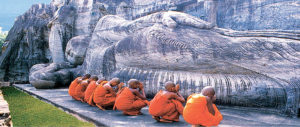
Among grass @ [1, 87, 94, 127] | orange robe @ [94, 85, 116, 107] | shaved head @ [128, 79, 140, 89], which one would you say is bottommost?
grass @ [1, 87, 94, 127]

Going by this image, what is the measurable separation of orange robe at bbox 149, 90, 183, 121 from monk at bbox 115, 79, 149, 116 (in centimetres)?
54

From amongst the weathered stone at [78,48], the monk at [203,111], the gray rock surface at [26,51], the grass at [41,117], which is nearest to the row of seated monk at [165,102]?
the monk at [203,111]

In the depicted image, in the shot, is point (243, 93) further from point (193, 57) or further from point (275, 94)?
point (193, 57)

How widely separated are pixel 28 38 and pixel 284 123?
40.1 feet

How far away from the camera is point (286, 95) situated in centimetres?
410

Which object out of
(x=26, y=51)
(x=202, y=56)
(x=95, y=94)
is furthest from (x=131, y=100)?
(x=26, y=51)

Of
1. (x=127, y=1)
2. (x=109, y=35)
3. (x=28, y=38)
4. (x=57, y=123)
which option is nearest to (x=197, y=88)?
(x=57, y=123)

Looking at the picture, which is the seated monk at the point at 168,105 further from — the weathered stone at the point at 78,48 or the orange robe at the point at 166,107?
the weathered stone at the point at 78,48

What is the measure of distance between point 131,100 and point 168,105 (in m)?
0.80

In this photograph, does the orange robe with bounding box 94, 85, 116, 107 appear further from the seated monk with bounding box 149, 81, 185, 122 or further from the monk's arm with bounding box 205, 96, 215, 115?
the monk's arm with bounding box 205, 96, 215, 115

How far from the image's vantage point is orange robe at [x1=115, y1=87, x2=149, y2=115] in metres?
4.14

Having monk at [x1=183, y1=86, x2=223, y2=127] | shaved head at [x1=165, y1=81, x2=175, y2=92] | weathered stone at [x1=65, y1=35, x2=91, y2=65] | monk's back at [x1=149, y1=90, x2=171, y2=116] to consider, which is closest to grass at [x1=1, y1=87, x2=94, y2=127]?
monk's back at [x1=149, y1=90, x2=171, y2=116]

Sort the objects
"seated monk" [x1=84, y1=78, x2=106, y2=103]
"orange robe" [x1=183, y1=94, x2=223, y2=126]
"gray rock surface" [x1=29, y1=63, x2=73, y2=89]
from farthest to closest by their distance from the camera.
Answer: "gray rock surface" [x1=29, y1=63, x2=73, y2=89] → "seated monk" [x1=84, y1=78, x2=106, y2=103] → "orange robe" [x1=183, y1=94, x2=223, y2=126]

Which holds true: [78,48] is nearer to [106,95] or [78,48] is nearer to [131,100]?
[106,95]
